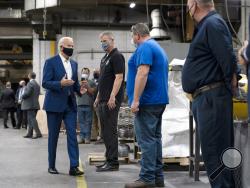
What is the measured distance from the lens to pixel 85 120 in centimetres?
1293

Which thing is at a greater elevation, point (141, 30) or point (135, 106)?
point (141, 30)

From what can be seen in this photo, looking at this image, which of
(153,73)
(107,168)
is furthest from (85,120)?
(153,73)

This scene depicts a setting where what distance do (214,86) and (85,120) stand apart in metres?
8.82

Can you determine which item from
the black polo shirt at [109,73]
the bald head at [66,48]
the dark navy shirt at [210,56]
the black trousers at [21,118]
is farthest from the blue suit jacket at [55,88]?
the black trousers at [21,118]

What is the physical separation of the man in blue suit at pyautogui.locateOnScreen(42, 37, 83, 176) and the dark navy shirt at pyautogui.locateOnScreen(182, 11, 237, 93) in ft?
9.36

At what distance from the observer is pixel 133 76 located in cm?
611

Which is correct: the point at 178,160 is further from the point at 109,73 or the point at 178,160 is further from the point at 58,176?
the point at 58,176

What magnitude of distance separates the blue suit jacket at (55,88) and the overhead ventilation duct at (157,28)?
9.61 m

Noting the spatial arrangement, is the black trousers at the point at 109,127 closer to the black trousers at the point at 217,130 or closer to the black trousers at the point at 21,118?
the black trousers at the point at 217,130

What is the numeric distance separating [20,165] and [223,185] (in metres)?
4.69

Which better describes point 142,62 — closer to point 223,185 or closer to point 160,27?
point 223,185

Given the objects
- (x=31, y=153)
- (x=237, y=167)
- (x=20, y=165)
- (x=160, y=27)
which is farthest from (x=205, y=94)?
(x=160, y=27)

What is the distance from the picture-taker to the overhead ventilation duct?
54.4 feet

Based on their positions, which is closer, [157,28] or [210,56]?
[210,56]
